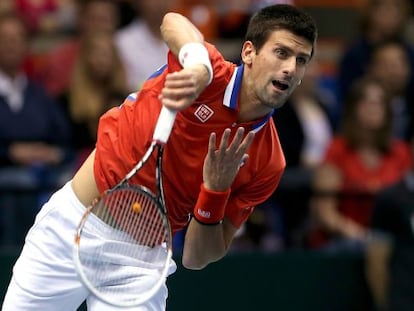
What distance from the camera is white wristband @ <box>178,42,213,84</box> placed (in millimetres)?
5191

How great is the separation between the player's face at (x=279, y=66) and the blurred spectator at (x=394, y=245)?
3656mm

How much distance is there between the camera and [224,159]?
5.39 meters

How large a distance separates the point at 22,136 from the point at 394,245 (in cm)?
286

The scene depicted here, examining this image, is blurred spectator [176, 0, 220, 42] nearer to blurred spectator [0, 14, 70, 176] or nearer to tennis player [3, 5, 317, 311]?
blurred spectator [0, 14, 70, 176]

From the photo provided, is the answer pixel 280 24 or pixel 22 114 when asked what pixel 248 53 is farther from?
pixel 22 114

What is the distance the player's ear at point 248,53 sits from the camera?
554 cm

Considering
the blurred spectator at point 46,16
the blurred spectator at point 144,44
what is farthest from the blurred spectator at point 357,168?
the blurred spectator at point 46,16

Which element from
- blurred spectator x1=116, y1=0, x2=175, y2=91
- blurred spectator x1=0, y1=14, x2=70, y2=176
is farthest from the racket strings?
blurred spectator x1=116, y1=0, x2=175, y2=91

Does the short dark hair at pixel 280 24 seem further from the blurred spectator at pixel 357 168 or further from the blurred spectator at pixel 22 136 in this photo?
the blurred spectator at pixel 357 168

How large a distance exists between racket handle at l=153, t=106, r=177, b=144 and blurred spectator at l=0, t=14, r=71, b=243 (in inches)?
140

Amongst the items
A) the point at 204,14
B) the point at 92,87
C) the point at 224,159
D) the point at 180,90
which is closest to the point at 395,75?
the point at 204,14

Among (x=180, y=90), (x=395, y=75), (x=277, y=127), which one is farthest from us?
(x=395, y=75)

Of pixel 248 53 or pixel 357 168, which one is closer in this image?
pixel 248 53

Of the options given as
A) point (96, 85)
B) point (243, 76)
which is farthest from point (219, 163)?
point (96, 85)
